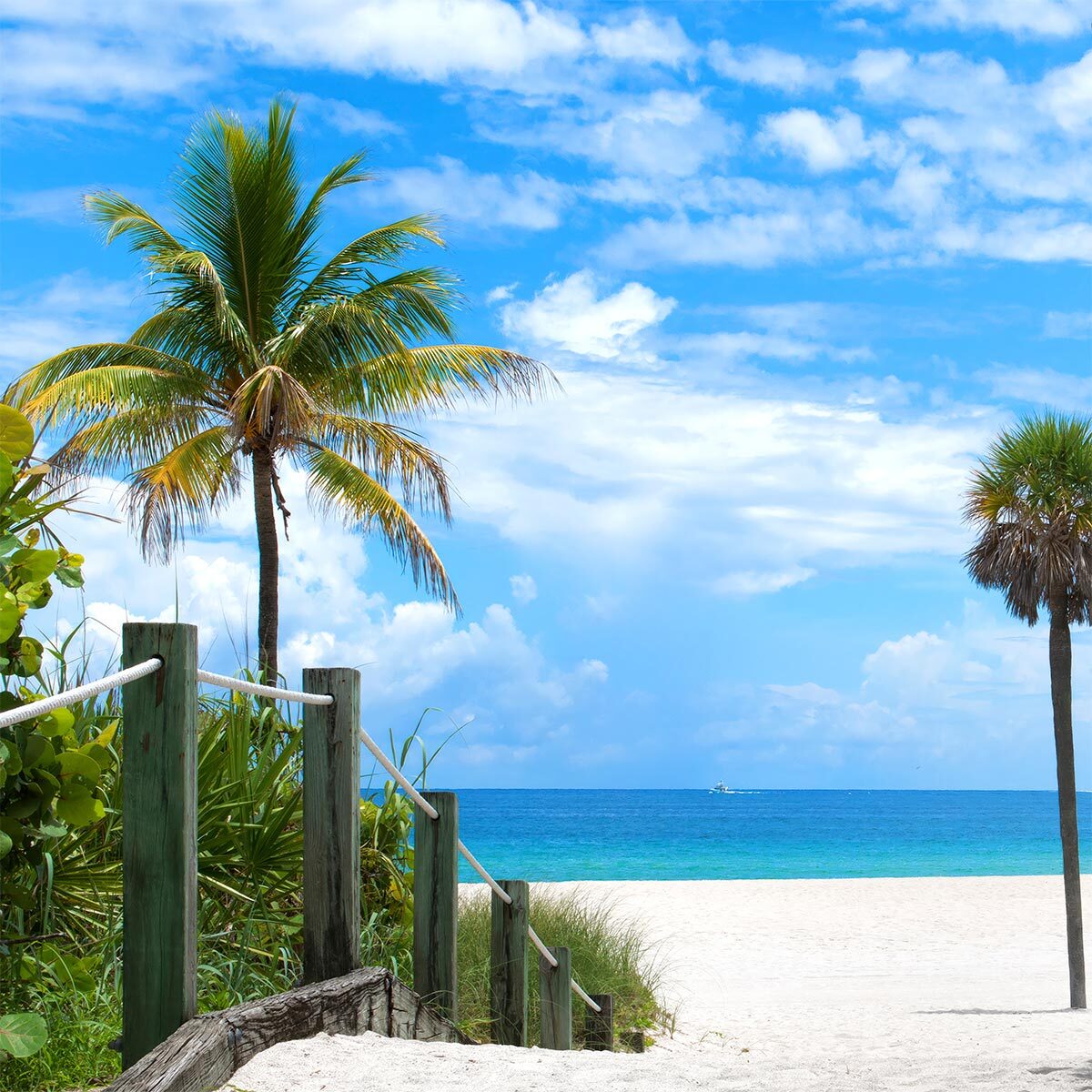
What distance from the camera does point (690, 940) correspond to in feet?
59.2

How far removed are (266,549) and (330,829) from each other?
11406 millimetres

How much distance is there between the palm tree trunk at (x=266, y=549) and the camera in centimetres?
1430

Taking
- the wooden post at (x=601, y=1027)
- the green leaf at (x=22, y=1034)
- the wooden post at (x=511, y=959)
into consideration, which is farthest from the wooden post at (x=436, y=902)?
the wooden post at (x=601, y=1027)

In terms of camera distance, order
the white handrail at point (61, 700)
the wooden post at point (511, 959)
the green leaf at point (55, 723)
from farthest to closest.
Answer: the wooden post at point (511, 959)
the green leaf at point (55, 723)
the white handrail at point (61, 700)

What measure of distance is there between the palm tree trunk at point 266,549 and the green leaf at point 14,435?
10873 mm

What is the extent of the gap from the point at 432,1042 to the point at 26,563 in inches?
85.3

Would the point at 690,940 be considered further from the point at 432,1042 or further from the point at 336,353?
the point at 432,1042

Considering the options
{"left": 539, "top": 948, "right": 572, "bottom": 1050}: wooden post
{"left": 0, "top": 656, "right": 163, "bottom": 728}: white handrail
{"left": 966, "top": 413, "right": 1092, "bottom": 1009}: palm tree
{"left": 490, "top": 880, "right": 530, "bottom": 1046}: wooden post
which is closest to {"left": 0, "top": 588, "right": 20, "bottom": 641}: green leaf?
{"left": 0, "top": 656, "right": 163, "bottom": 728}: white handrail

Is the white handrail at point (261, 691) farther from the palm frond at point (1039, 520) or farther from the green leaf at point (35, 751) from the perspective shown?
the palm frond at point (1039, 520)

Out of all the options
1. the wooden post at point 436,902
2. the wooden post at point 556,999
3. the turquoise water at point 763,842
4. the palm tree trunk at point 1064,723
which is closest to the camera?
the wooden post at point 436,902

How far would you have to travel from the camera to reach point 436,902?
15.9 ft

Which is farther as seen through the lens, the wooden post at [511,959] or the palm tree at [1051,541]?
the palm tree at [1051,541]

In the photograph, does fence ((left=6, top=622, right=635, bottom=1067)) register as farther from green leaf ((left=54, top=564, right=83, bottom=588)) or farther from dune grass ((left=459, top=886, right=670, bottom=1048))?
dune grass ((left=459, top=886, right=670, bottom=1048))

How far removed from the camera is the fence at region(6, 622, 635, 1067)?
2.92m
